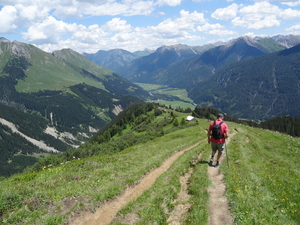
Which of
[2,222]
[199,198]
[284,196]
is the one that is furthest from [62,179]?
[284,196]

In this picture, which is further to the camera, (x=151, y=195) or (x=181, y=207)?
(x=151, y=195)

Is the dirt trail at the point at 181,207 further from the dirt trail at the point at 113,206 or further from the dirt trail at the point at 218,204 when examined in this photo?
the dirt trail at the point at 113,206

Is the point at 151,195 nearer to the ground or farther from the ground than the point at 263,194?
farther from the ground

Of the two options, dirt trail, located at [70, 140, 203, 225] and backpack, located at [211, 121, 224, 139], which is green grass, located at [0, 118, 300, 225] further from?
backpack, located at [211, 121, 224, 139]

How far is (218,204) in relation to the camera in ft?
43.4

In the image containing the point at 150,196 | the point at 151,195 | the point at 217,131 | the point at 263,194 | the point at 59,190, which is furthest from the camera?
the point at 217,131

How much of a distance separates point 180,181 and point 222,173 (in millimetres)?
4065

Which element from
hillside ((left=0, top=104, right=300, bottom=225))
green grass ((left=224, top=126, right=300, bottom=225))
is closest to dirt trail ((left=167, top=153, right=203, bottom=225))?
hillside ((left=0, top=104, right=300, bottom=225))

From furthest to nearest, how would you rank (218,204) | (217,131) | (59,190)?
1. (217,131)
2. (59,190)
3. (218,204)

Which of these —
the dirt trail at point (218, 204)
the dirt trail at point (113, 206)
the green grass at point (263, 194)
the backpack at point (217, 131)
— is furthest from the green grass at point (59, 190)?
the green grass at point (263, 194)

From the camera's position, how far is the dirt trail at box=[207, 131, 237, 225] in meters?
11.4

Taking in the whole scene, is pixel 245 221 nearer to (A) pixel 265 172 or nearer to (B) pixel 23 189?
(A) pixel 265 172

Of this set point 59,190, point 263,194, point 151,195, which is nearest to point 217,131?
point 263,194

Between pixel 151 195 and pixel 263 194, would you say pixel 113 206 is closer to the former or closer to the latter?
pixel 151 195
